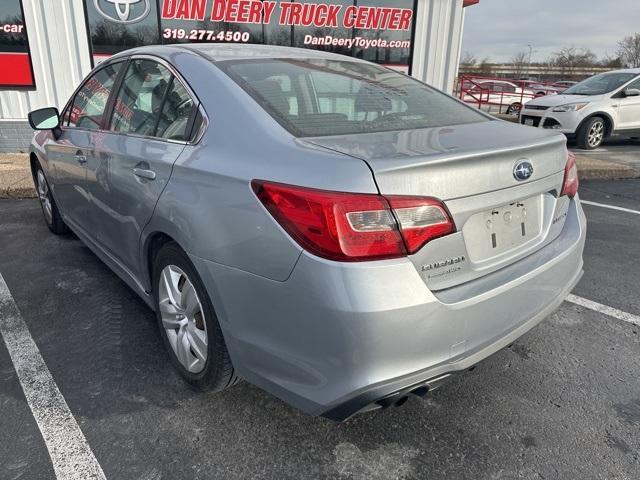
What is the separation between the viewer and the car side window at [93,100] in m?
3.24

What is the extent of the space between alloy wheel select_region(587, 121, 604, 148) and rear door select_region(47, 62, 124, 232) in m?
10.3

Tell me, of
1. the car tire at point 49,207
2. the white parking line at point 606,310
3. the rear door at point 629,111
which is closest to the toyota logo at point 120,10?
the car tire at point 49,207

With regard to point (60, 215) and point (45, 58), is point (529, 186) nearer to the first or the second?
point (60, 215)

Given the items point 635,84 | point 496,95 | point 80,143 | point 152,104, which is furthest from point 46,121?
point 496,95

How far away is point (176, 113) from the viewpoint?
240 cm

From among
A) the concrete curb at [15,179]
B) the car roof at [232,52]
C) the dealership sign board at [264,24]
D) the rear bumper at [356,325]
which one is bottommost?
the concrete curb at [15,179]

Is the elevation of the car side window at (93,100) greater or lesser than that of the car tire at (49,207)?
greater

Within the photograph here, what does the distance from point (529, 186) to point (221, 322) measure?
135cm

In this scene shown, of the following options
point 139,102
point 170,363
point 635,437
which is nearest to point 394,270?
point 635,437

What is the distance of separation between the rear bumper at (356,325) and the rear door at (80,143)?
5.71 ft

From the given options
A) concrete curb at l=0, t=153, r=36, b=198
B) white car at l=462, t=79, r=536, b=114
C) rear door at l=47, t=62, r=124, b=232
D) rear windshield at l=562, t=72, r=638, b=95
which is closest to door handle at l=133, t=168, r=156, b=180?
rear door at l=47, t=62, r=124, b=232

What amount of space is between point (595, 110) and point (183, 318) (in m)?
10.8

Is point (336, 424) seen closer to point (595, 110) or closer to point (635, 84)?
point (595, 110)

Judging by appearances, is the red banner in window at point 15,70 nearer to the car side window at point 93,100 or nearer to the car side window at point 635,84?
the car side window at point 93,100
